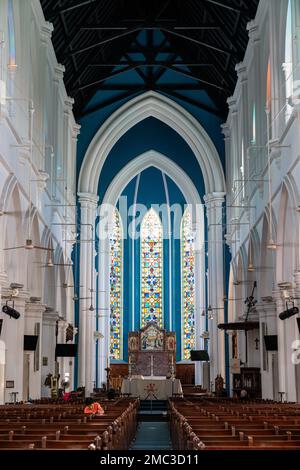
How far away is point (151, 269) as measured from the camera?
40188 millimetres

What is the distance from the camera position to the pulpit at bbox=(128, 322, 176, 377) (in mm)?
36531

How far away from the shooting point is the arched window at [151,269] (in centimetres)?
3953

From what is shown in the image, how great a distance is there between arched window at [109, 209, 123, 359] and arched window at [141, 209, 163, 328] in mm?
1257

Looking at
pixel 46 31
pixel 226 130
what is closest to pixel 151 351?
pixel 226 130

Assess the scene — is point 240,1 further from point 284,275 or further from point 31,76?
point 284,275

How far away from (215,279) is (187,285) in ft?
23.6

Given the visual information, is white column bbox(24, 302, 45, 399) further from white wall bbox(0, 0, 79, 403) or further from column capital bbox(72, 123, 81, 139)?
column capital bbox(72, 123, 81, 139)

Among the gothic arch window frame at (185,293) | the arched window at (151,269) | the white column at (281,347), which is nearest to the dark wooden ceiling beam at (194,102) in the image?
the gothic arch window frame at (185,293)

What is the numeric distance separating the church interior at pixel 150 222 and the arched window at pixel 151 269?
3.1 inches

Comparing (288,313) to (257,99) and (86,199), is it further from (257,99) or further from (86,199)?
(86,199)

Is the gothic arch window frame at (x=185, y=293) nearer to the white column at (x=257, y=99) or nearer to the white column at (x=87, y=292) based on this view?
the white column at (x=87, y=292)

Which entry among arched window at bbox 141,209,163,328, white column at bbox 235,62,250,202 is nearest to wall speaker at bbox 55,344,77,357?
white column at bbox 235,62,250,202

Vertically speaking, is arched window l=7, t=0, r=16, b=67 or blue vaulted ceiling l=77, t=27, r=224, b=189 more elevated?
blue vaulted ceiling l=77, t=27, r=224, b=189
